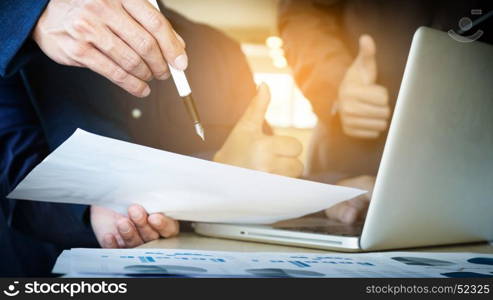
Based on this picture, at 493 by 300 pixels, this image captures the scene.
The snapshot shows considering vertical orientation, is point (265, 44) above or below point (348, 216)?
above

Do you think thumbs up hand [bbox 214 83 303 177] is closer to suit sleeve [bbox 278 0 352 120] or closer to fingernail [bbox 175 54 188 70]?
fingernail [bbox 175 54 188 70]

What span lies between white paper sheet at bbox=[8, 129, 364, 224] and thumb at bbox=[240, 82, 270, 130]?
188 millimetres

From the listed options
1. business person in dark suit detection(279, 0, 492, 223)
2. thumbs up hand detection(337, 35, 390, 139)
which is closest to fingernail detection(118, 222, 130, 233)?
→ thumbs up hand detection(337, 35, 390, 139)

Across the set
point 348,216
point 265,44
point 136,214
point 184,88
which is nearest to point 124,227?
point 136,214

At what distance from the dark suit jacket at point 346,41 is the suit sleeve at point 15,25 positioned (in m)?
0.87

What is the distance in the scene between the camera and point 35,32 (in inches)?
16.4

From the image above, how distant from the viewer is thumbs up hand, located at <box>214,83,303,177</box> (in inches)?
24.2

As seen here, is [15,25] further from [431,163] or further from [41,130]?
[431,163]

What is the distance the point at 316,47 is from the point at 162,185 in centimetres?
91

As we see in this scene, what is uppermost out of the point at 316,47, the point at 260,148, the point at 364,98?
the point at 316,47

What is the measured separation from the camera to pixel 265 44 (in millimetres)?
4508

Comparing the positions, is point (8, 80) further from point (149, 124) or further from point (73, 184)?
point (149, 124)

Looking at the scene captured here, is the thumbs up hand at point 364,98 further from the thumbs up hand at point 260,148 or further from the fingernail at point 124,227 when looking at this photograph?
the fingernail at point 124,227

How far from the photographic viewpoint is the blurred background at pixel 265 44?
10.7 feet
